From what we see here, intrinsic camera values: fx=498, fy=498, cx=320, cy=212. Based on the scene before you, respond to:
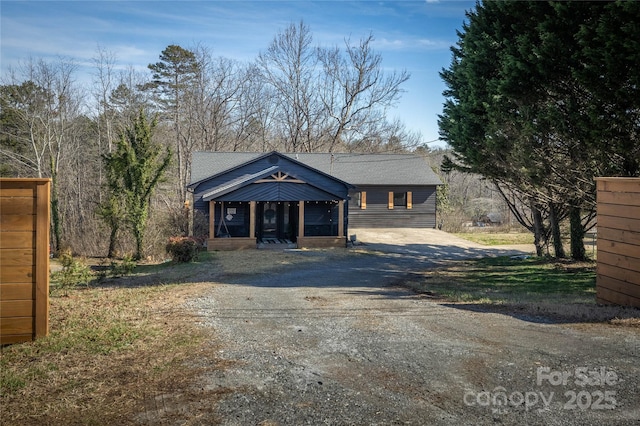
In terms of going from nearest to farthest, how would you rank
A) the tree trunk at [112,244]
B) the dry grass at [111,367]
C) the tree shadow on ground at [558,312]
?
the dry grass at [111,367]
the tree shadow on ground at [558,312]
the tree trunk at [112,244]

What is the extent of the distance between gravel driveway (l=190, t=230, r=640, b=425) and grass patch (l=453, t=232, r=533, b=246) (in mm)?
18733

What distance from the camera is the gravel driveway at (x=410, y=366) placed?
4.15 meters

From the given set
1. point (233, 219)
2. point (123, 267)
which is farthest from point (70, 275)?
point (233, 219)

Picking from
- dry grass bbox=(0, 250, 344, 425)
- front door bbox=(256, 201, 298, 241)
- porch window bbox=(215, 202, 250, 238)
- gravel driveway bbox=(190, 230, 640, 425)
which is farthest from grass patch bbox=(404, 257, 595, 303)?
porch window bbox=(215, 202, 250, 238)

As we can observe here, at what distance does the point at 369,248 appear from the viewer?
75.1 ft

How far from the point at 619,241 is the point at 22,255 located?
8.60 metres

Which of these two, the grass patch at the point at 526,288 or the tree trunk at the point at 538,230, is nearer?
the grass patch at the point at 526,288

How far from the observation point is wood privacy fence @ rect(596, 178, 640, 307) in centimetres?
771

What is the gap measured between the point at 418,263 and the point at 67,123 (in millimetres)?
23807

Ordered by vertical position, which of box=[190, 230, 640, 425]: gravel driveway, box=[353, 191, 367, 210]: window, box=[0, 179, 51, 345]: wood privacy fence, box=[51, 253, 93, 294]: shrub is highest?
box=[353, 191, 367, 210]: window

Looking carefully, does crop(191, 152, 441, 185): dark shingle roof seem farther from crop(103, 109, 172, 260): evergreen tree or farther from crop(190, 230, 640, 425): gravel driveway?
crop(190, 230, 640, 425): gravel driveway

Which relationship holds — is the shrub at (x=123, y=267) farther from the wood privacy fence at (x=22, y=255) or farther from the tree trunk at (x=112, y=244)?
the tree trunk at (x=112, y=244)

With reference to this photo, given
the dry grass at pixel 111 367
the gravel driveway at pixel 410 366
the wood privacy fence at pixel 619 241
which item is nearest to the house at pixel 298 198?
the gravel driveway at pixel 410 366

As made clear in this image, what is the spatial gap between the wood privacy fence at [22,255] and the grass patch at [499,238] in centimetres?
2304
